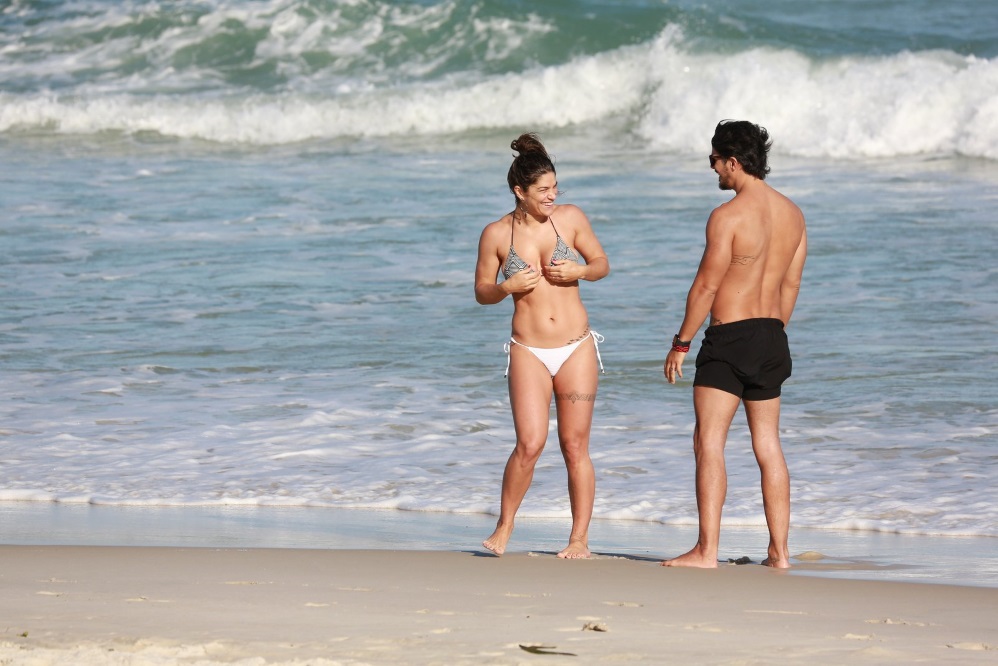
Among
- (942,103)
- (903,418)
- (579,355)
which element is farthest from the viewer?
(942,103)

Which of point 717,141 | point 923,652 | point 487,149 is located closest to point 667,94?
point 487,149

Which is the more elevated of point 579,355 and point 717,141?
point 717,141

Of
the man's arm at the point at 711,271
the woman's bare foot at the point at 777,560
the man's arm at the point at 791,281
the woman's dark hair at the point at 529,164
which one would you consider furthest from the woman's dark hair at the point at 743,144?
the woman's bare foot at the point at 777,560

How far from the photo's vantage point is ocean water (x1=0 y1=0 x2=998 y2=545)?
7.46m

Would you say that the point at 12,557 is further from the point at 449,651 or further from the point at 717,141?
the point at 717,141

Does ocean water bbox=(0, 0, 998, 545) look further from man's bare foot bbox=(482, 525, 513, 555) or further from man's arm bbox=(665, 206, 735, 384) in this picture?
man's arm bbox=(665, 206, 735, 384)

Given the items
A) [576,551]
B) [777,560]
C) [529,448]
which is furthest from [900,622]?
[529,448]

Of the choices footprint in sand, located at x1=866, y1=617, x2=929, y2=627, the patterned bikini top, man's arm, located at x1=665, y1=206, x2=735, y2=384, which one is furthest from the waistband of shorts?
footprint in sand, located at x1=866, y1=617, x2=929, y2=627

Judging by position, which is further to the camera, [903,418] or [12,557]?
[903,418]

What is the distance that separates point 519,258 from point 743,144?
0.91 meters

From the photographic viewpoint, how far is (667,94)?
2225 centimetres

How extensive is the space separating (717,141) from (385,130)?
57.8ft

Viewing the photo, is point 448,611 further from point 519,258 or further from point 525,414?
point 519,258

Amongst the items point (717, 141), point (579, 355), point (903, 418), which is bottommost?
point (903, 418)
